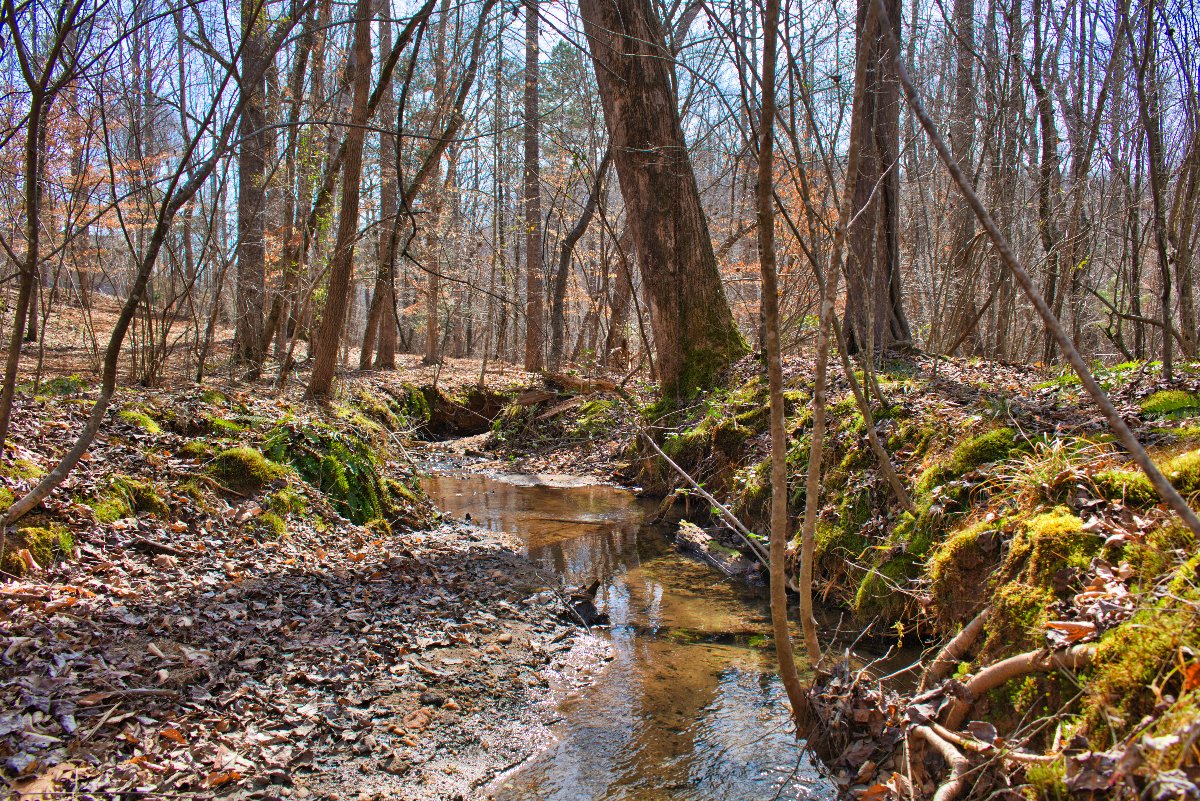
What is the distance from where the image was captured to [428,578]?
4.80 metres

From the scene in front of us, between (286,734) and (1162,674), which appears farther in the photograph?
(286,734)

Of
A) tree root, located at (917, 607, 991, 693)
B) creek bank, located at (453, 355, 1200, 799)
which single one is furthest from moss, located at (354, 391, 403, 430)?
tree root, located at (917, 607, 991, 693)

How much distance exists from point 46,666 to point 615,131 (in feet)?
24.7

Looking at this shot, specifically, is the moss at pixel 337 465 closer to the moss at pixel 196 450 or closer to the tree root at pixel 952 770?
the moss at pixel 196 450

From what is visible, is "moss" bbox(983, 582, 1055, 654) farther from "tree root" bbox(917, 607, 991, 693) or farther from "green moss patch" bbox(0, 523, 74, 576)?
"green moss patch" bbox(0, 523, 74, 576)

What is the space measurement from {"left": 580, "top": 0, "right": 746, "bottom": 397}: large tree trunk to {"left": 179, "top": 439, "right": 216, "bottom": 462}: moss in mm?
5359

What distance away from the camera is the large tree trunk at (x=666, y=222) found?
8.20 meters

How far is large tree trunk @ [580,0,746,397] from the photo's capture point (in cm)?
820

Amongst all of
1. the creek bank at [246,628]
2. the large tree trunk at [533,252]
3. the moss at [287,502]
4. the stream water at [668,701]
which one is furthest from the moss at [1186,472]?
the large tree trunk at [533,252]

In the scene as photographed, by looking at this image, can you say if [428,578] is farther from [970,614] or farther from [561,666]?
[970,614]

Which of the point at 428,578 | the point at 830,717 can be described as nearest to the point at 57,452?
the point at 428,578

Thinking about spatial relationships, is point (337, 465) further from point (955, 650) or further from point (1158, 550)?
point (1158, 550)

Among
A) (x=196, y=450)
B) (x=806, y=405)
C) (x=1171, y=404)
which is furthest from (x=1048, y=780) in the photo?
(x=196, y=450)

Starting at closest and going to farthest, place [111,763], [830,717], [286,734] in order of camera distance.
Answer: [111,763]
[830,717]
[286,734]
